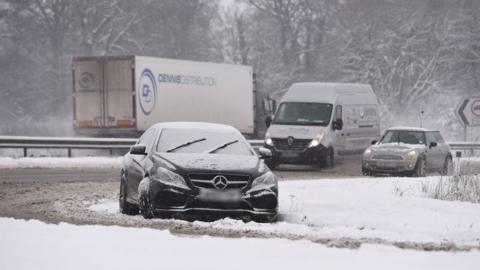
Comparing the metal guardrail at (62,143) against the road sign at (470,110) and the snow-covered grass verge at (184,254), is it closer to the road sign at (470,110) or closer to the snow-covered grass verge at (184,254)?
the road sign at (470,110)

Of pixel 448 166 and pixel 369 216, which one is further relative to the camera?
pixel 448 166

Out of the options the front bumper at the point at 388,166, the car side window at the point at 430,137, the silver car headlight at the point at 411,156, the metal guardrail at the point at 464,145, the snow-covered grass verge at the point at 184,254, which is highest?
the snow-covered grass verge at the point at 184,254

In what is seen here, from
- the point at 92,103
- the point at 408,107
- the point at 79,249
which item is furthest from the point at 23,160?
the point at 408,107

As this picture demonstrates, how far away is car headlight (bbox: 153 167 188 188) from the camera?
42.0 ft

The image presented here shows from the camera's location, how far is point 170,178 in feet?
42.2

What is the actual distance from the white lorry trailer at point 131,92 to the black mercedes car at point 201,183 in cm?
1958

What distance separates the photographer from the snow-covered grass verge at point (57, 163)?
28.5 m

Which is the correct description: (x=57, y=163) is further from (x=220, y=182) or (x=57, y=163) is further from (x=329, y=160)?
(x=220, y=182)

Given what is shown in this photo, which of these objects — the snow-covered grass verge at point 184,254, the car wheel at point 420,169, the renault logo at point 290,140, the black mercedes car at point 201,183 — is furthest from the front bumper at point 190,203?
the renault logo at point 290,140

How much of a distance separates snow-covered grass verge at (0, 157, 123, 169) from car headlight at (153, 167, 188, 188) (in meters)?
15.4

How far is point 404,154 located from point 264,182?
1261cm

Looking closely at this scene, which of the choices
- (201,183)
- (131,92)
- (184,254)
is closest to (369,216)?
(201,183)

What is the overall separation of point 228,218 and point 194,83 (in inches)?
941

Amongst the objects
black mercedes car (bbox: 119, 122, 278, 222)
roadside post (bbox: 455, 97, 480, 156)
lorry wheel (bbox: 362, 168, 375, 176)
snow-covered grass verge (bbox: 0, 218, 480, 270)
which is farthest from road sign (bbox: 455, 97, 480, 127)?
snow-covered grass verge (bbox: 0, 218, 480, 270)
